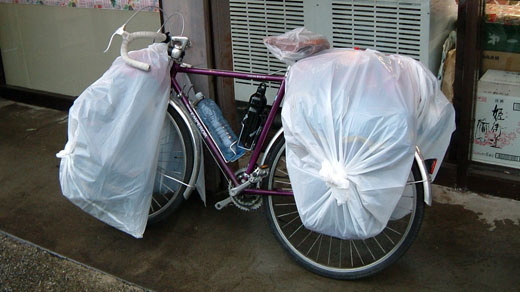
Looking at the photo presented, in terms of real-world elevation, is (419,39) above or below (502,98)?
above

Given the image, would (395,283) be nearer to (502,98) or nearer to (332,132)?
(332,132)

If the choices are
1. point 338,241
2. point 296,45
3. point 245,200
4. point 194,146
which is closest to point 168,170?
point 194,146

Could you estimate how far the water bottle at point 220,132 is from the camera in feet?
13.3

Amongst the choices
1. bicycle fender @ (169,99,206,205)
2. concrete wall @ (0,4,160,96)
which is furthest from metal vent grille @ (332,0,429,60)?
concrete wall @ (0,4,160,96)

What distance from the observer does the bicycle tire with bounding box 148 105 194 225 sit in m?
4.14

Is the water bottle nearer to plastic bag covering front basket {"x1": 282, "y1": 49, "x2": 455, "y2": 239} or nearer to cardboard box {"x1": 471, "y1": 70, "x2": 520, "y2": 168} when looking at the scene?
plastic bag covering front basket {"x1": 282, "y1": 49, "x2": 455, "y2": 239}

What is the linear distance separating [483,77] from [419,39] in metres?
0.47

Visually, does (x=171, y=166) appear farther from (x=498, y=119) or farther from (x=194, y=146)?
(x=498, y=119)

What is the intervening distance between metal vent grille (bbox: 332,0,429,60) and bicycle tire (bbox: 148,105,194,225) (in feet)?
4.36

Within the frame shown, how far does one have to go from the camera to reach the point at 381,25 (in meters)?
4.51

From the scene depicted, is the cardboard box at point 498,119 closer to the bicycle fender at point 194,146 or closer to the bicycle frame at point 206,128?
the bicycle frame at point 206,128

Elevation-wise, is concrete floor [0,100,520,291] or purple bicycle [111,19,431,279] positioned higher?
purple bicycle [111,19,431,279]

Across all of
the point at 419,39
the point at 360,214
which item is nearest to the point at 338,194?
the point at 360,214

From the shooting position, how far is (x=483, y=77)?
432cm
